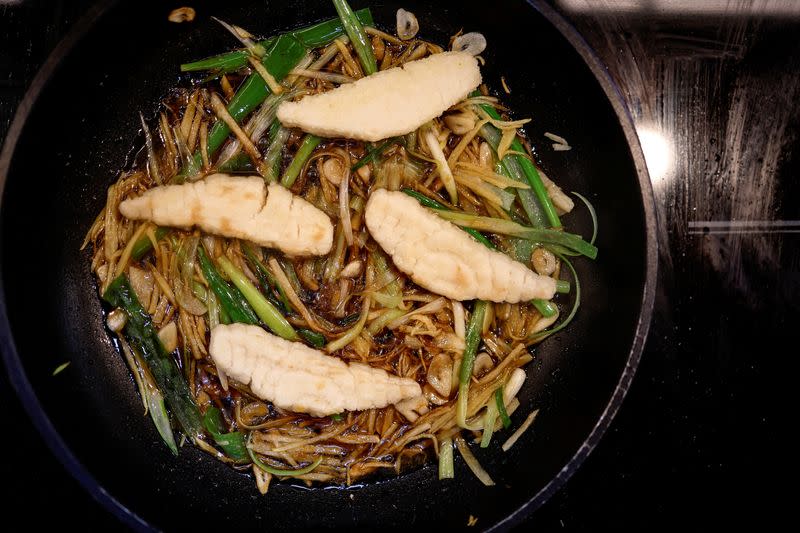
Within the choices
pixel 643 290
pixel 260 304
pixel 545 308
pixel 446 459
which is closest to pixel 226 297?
pixel 260 304

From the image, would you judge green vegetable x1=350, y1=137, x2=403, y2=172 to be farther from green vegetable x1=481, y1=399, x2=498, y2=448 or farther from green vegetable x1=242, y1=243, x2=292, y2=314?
green vegetable x1=481, y1=399, x2=498, y2=448

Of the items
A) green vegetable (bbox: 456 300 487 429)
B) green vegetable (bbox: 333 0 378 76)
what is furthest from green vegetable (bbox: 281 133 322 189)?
green vegetable (bbox: 456 300 487 429)

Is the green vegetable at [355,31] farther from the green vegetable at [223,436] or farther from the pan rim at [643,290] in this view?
the green vegetable at [223,436]

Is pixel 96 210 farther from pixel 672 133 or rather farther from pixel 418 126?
pixel 672 133

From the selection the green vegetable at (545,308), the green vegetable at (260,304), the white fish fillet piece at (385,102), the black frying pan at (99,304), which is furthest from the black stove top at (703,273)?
the green vegetable at (260,304)

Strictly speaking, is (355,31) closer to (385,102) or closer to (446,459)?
(385,102)

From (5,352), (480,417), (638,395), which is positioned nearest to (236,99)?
(5,352)
